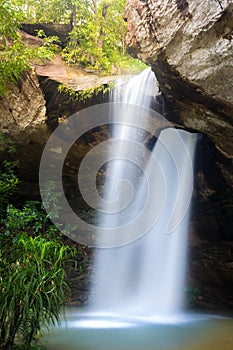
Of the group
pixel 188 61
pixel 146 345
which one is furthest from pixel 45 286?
pixel 188 61

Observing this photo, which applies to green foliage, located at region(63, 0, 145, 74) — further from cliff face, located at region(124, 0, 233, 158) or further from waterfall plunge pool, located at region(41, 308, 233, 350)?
waterfall plunge pool, located at region(41, 308, 233, 350)

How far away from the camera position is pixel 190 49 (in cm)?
475

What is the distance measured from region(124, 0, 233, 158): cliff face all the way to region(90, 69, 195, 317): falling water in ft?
5.27

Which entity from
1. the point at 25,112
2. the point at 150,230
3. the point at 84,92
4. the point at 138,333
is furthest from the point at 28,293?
the point at 150,230

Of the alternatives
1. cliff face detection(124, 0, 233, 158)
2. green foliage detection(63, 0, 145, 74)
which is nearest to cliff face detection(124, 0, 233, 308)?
cliff face detection(124, 0, 233, 158)

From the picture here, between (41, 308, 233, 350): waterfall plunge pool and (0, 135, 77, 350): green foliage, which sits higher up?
(0, 135, 77, 350): green foliage

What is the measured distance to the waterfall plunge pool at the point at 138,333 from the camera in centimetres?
382

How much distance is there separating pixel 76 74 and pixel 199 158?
3382 millimetres

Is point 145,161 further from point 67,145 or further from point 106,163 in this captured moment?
point 67,145

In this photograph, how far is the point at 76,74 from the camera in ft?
25.6

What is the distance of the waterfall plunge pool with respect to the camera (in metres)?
3.82

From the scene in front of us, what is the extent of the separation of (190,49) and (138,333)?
12.8 ft

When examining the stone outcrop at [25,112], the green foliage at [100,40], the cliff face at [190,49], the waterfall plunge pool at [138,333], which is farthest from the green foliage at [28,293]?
the green foliage at [100,40]

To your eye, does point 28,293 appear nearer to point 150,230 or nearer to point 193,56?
point 193,56
